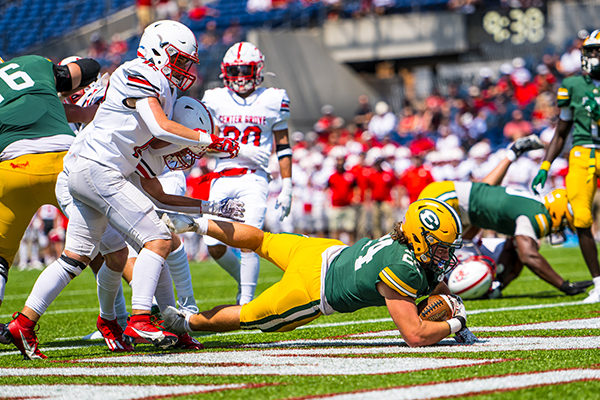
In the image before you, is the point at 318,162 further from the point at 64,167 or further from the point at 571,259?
the point at 64,167

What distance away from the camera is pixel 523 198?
6617 millimetres

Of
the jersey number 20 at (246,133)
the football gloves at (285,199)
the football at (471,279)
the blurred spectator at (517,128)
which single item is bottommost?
Answer: the football at (471,279)

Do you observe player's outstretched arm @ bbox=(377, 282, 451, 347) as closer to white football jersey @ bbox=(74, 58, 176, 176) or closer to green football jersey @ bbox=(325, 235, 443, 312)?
green football jersey @ bbox=(325, 235, 443, 312)

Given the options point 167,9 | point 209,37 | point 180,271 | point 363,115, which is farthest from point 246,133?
point 167,9

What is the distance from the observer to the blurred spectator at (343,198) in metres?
14.6

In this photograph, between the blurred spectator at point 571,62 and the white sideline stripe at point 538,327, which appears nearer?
the white sideline stripe at point 538,327

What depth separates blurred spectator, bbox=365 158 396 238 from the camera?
46.6 feet

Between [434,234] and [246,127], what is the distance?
278 cm

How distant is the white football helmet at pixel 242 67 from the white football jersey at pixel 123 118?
220 cm

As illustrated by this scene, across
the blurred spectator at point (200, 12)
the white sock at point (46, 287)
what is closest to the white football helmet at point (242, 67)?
the white sock at point (46, 287)

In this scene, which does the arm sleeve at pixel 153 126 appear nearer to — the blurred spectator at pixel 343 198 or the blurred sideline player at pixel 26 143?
the blurred sideline player at pixel 26 143

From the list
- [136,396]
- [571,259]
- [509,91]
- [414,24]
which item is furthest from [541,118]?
[136,396]

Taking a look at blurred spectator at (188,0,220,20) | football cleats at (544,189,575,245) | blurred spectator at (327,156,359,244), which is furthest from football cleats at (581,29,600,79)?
blurred spectator at (188,0,220,20)

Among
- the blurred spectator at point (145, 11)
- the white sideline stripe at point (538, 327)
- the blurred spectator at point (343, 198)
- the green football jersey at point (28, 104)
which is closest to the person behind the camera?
the green football jersey at point (28, 104)
